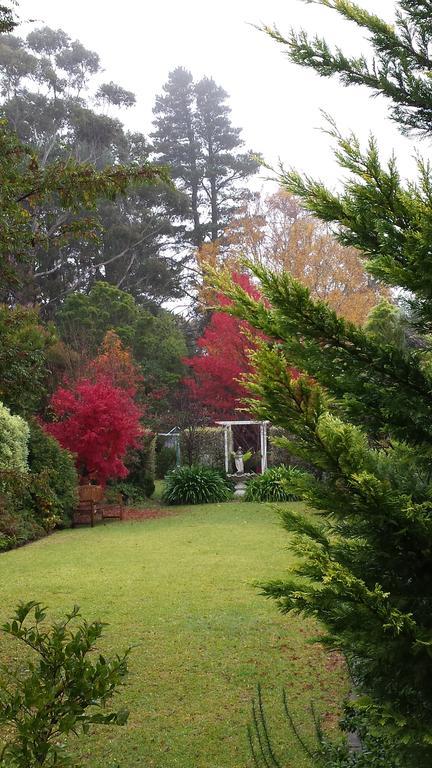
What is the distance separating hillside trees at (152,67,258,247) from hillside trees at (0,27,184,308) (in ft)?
10.9

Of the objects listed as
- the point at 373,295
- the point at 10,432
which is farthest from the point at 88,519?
the point at 373,295

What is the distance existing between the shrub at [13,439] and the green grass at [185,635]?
5.44ft

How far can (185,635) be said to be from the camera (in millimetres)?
6406

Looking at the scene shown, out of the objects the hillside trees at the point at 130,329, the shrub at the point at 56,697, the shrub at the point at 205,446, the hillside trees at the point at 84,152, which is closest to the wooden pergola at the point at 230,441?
the shrub at the point at 205,446

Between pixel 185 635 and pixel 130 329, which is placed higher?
pixel 130 329

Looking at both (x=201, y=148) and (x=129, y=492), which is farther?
(x=201, y=148)

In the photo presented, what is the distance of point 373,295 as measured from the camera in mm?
27656

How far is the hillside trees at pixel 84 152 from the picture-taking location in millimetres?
29938

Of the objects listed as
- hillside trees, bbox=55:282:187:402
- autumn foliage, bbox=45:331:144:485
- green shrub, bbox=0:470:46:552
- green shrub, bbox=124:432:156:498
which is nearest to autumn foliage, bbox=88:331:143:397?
hillside trees, bbox=55:282:187:402

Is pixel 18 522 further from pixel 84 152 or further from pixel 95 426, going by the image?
pixel 84 152

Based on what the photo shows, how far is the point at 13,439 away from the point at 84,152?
70.5ft

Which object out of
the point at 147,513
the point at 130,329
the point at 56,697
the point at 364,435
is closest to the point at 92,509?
the point at 147,513

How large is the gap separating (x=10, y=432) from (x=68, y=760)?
1135 cm

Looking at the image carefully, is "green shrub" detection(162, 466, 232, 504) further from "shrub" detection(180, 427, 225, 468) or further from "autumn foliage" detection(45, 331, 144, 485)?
"shrub" detection(180, 427, 225, 468)
